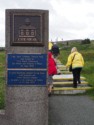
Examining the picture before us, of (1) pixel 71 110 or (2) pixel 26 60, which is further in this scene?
(1) pixel 71 110

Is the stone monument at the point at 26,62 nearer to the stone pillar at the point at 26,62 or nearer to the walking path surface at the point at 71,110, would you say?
the stone pillar at the point at 26,62

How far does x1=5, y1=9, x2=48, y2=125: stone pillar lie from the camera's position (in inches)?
448

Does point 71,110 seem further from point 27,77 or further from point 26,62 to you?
point 26,62

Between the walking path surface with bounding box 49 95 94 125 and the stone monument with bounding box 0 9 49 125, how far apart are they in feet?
5.39

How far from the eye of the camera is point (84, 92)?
19.6 metres

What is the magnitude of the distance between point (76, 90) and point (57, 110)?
4593 mm

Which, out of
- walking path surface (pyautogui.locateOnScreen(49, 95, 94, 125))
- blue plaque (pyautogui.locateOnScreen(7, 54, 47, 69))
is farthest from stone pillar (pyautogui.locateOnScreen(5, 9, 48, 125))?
walking path surface (pyautogui.locateOnScreen(49, 95, 94, 125))

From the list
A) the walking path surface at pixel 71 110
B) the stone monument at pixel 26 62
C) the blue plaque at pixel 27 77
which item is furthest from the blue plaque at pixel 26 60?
the walking path surface at pixel 71 110

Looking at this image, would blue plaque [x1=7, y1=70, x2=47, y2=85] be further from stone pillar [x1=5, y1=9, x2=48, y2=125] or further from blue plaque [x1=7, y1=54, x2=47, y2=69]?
blue plaque [x1=7, y1=54, x2=47, y2=69]

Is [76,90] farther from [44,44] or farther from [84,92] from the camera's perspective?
[44,44]

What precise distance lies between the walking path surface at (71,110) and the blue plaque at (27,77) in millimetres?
1881

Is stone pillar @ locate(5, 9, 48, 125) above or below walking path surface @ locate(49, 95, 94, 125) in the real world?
above

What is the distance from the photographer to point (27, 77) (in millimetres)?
11430

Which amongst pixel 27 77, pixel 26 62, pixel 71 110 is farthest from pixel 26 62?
pixel 71 110
